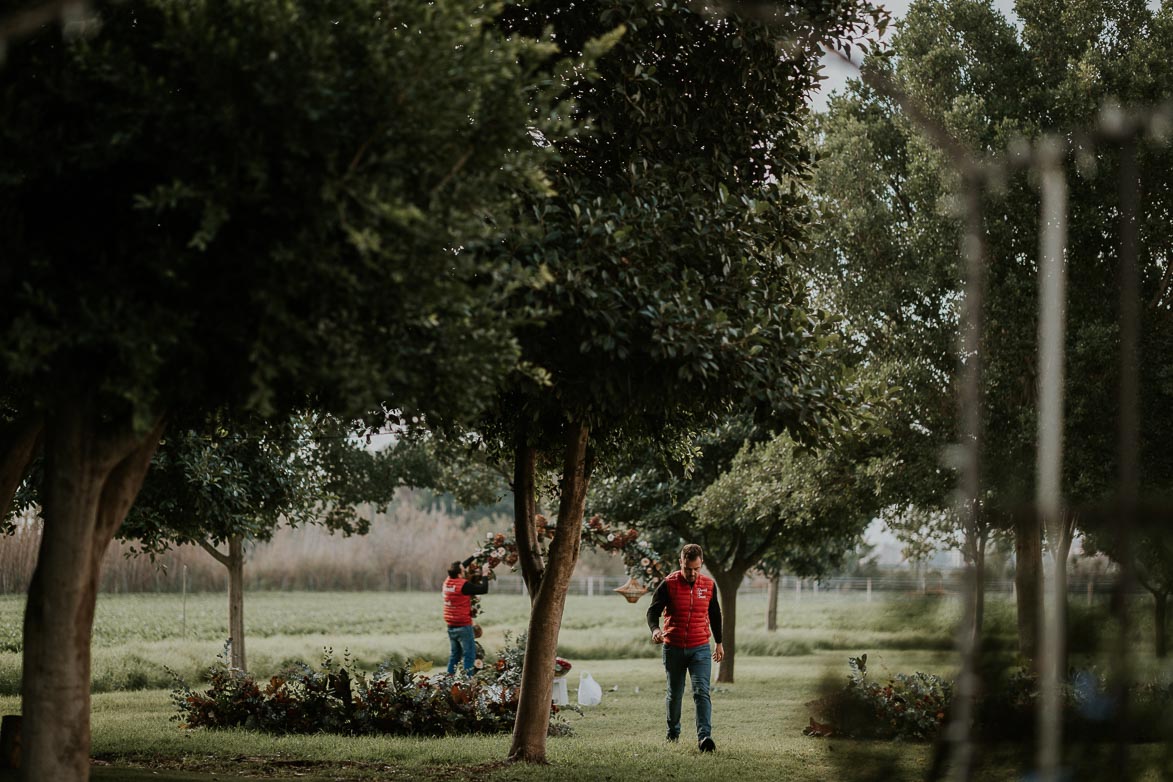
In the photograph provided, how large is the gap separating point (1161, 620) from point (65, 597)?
5543 mm

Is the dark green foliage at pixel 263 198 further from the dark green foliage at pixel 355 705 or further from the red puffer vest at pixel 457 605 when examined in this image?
the red puffer vest at pixel 457 605

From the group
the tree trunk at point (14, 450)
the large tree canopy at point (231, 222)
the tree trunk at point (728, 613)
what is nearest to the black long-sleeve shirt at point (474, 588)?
the tree trunk at point (728, 613)

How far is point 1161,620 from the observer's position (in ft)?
17.5

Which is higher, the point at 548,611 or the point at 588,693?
the point at 548,611

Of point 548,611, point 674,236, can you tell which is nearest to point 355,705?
point 548,611

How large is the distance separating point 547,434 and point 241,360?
4725 mm

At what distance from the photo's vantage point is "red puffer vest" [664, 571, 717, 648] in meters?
12.1

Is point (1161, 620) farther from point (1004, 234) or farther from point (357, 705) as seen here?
point (1004, 234)

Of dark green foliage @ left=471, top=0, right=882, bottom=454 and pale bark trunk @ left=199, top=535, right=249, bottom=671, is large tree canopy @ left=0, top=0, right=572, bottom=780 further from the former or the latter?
pale bark trunk @ left=199, top=535, right=249, bottom=671

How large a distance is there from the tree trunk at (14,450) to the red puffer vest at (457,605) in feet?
27.7

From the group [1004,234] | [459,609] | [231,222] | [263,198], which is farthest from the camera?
[1004,234]

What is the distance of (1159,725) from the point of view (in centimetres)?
528

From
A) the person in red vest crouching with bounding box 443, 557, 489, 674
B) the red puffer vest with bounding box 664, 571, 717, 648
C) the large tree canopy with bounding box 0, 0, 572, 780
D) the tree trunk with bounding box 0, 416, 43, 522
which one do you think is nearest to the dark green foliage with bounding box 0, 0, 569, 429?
the large tree canopy with bounding box 0, 0, 572, 780

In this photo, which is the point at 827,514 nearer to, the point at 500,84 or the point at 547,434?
the point at 547,434
